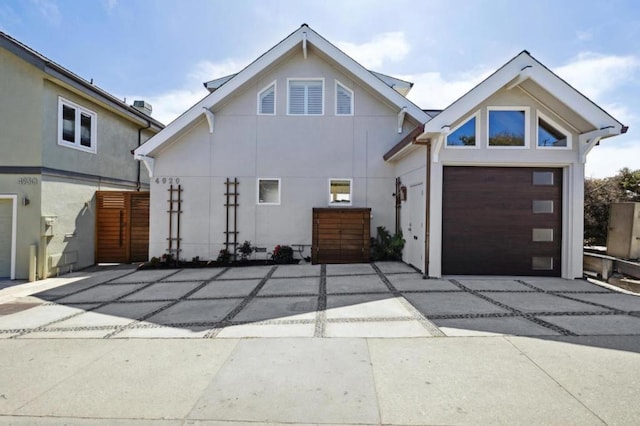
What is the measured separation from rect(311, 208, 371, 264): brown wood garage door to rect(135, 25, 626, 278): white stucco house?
2.5 inches

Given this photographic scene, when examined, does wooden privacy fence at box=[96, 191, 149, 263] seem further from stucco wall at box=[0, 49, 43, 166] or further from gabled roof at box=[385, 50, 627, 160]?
gabled roof at box=[385, 50, 627, 160]

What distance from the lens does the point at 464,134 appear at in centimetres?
752

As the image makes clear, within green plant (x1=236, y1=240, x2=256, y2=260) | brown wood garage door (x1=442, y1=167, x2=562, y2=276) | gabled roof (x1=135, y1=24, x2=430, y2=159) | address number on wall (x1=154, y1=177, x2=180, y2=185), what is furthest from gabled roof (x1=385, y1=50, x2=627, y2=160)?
address number on wall (x1=154, y1=177, x2=180, y2=185)

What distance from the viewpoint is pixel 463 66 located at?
9461 millimetres

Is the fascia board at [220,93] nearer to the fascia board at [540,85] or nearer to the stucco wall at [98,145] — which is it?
the stucco wall at [98,145]

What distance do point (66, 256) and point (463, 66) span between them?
12601mm

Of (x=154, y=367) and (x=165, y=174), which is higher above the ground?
(x=165, y=174)

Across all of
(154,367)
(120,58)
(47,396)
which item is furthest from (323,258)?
(120,58)

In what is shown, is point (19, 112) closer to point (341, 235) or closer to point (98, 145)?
point (98, 145)

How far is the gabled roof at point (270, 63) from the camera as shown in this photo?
372 inches

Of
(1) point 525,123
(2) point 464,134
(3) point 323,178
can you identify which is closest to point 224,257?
(3) point 323,178

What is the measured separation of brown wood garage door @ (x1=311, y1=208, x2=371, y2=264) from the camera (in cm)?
931

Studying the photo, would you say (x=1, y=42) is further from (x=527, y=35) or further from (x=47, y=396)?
(x=527, y=35)

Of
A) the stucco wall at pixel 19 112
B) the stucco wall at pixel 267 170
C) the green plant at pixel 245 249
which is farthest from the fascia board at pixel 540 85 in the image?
the stucco wall at pixel 19 112
